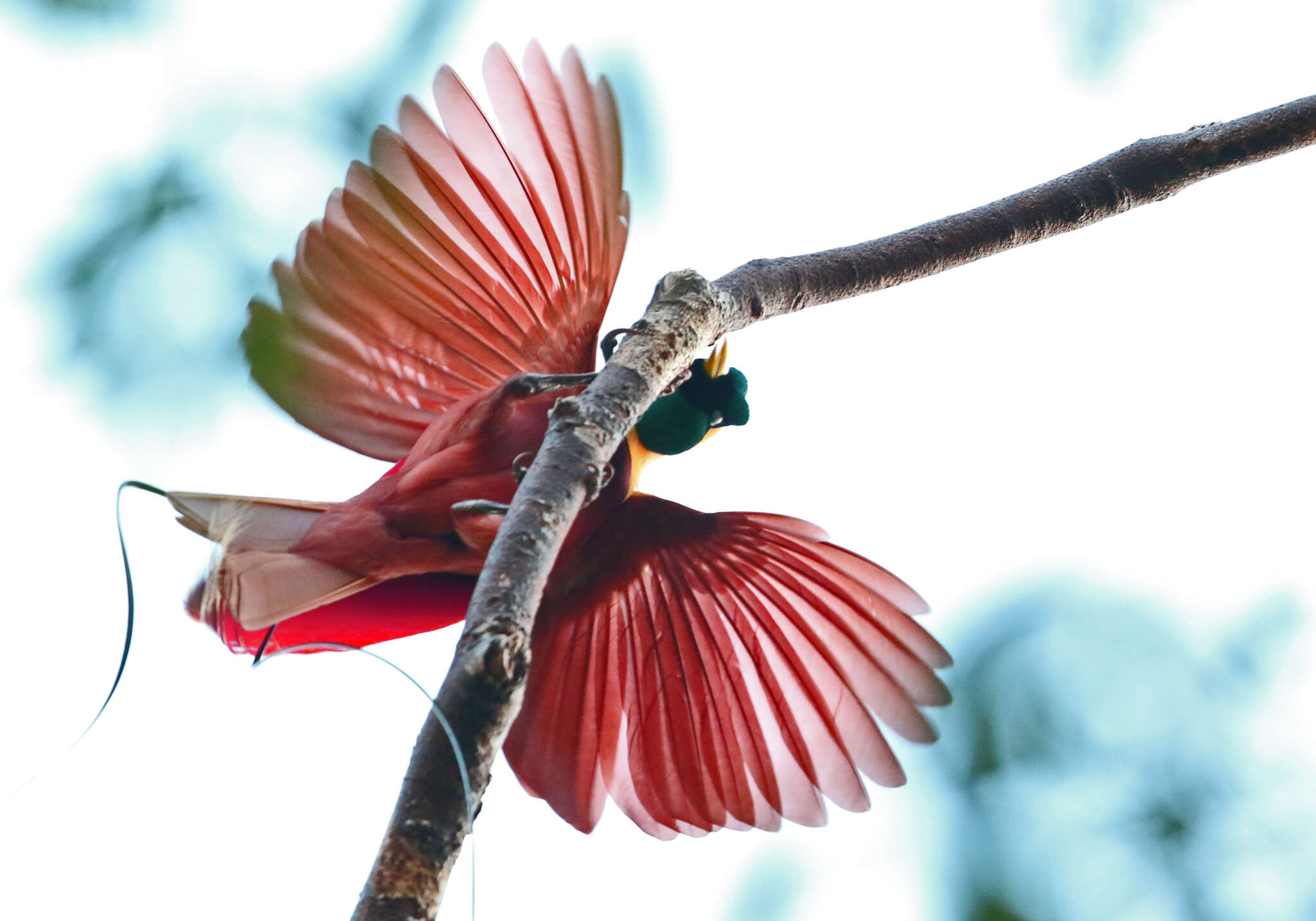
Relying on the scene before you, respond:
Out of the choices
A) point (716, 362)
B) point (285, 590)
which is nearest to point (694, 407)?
point (716, 362)

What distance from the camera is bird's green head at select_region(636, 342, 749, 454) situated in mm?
812

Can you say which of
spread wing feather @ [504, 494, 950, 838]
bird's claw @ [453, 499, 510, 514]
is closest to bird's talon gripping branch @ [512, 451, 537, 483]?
bird's claw @ [453, 499, 510, 514]

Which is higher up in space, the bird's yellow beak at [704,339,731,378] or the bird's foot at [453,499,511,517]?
the bird's yellow beak at [704,339,731,378]

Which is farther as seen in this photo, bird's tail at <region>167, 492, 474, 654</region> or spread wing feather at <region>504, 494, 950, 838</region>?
spread wing feather at <region>504, 494, 950, 838</region>

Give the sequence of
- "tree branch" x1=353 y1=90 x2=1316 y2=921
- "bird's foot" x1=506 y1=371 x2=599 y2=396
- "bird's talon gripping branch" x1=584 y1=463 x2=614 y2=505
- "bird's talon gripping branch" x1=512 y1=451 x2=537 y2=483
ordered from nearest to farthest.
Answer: "tree branch" x1=353 y1=90 x2=1316 y2=921 < "bird's talon gripping branch" x1=584 y1=463 x2=614 y2=505 < "bird's talon gripping branch" x1=512 y1=451 x2=537 y2=483 < "bird's foot" x1=506 y1=371 x2=599 y2=396

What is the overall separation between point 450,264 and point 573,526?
0.74 ft

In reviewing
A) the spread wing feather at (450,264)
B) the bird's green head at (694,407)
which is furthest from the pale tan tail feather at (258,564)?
the bird's green head at (694,407)

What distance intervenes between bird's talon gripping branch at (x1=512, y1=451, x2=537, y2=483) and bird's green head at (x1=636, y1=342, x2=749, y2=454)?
0.12 m

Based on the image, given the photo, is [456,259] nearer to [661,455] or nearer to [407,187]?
[407,187]

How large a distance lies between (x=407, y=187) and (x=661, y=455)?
27cm

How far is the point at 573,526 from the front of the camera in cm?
70

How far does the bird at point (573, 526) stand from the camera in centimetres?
73

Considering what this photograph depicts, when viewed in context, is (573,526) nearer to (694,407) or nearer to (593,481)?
(694,407)

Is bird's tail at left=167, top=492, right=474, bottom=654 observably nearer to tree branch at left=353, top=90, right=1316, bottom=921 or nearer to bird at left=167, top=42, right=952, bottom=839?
bird at left=167, top=42, right=952, bottom=839
